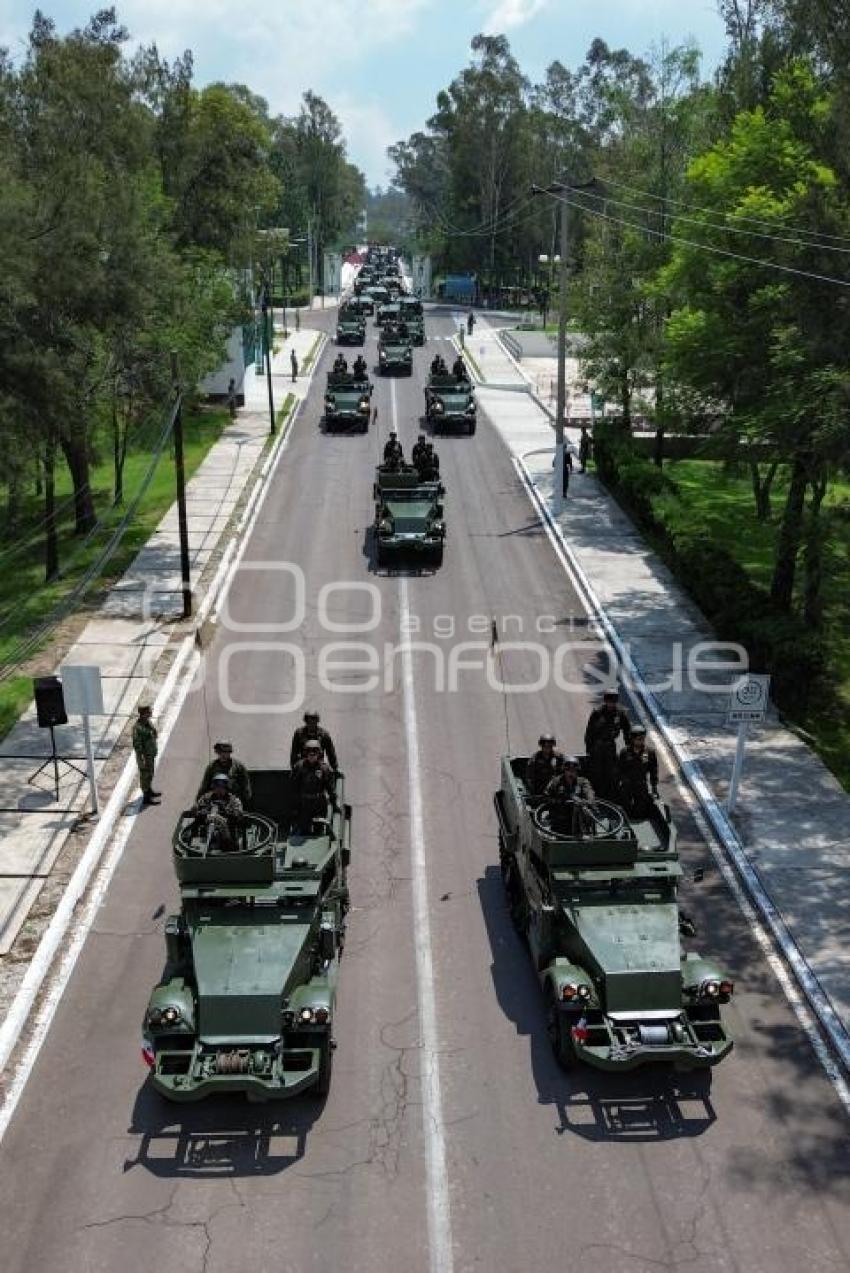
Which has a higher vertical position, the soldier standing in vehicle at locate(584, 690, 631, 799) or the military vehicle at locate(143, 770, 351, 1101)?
the soldier standing in vehicle at locate(584, 690, 631, 799)

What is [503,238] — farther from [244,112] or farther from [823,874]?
[823,874]

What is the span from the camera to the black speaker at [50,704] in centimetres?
1750

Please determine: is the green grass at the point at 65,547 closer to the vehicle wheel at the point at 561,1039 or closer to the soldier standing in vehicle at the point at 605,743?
the soldier standing in vehicle at the point at 605,743

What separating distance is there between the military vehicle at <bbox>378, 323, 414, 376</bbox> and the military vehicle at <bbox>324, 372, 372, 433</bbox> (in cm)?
1147

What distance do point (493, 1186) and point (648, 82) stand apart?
53.5 meters

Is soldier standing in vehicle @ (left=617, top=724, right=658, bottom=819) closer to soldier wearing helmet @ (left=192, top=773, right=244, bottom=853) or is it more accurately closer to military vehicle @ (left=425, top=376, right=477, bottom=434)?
soldier wearing helmet @ (left=192, top=773, right=244, bottom=853)

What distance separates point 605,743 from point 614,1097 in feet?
17.3

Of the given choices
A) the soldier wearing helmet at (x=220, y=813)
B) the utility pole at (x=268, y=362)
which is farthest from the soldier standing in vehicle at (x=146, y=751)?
the utility pole at (x=268, y=362)

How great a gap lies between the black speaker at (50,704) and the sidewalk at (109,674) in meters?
1.32

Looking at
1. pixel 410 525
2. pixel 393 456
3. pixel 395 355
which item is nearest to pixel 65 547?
pixel 393 456

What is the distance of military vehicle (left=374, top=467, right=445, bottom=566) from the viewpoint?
29672 mm

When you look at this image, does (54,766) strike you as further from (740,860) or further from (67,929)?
(740,860)

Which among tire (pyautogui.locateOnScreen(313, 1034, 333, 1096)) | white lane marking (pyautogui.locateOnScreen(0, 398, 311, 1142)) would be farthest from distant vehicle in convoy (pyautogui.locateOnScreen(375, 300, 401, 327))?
tire (pyautogui.locateOnScreen(313, 1034, 333, 1096))

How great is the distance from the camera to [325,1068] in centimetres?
1166
